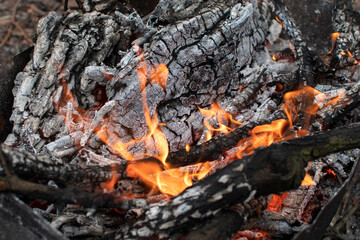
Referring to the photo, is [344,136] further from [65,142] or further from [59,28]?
[59,28]

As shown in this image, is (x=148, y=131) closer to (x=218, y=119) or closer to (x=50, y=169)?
(x=218, y=119)

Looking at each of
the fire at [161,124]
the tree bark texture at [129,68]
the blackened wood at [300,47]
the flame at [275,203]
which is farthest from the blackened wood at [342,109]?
the tree bark texture at [129,68]

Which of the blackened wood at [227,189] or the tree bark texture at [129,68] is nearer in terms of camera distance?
the blackened wood at [227,189]

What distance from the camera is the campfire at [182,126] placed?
2.11 metres

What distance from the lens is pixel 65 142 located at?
3199mm

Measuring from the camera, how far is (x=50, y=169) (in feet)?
7.36

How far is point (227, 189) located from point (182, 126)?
5.75ft

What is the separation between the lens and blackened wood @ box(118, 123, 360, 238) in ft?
6.70

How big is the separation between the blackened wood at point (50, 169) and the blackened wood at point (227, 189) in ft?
2.01

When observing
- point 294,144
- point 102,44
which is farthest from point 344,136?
point 102,44

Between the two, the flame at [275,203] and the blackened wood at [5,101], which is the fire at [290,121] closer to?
the flame at [275,203]

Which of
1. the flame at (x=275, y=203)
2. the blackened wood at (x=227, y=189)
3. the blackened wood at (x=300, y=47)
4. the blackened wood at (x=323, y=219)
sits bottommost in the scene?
the flame at (x=275, y=203)

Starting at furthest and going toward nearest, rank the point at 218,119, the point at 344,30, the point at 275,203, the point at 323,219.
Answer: the point at 344,30
the point at 218,119
the point at 275,203
the point at 323,219

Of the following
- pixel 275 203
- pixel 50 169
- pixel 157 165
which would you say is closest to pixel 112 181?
pixel 157 165
